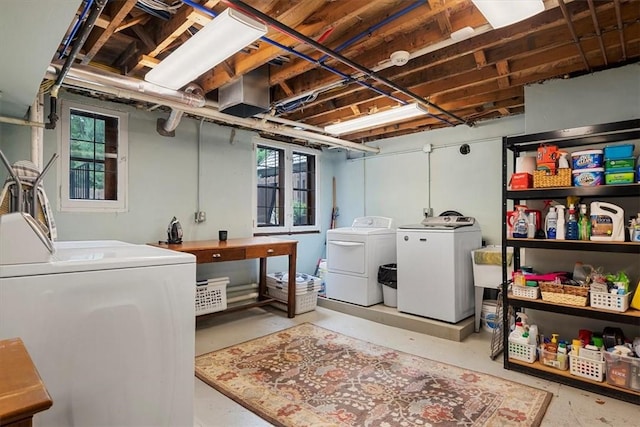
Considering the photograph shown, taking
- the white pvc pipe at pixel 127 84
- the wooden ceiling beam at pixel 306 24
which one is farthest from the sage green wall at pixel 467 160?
the white pvc pipe at pixel 127 84

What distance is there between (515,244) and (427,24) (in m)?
1.80

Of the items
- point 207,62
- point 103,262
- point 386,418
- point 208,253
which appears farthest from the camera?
point 208,253

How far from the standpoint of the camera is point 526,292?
8.92 ft

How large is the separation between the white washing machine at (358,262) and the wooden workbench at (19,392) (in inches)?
144

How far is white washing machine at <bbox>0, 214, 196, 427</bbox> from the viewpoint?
3.76 ft

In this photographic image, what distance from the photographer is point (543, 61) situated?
8.92 feet

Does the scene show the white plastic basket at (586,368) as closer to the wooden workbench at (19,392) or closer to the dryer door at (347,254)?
the dryer door at (347,254)

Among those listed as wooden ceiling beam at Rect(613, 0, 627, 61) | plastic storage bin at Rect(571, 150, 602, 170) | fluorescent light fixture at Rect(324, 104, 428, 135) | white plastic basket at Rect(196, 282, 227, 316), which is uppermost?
wooden ceiling beam at Rect(613, 0, 627, 61)

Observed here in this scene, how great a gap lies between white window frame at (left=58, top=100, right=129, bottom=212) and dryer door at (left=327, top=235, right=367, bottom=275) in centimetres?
247

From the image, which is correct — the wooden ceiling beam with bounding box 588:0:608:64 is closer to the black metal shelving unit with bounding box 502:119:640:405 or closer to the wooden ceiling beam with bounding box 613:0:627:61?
the wooden ceiling beam with bounding box 613:0:627:61

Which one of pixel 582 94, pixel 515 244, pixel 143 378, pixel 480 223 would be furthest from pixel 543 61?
pixel 143 378

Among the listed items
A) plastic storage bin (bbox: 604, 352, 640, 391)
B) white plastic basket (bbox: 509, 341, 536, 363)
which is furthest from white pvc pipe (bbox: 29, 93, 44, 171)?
plastic storage bin (bbox: 604, 352, 640, 391)

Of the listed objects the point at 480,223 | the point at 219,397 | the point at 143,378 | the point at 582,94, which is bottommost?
the point at 219,397

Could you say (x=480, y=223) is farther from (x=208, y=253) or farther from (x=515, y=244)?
(x=208, y=253)
